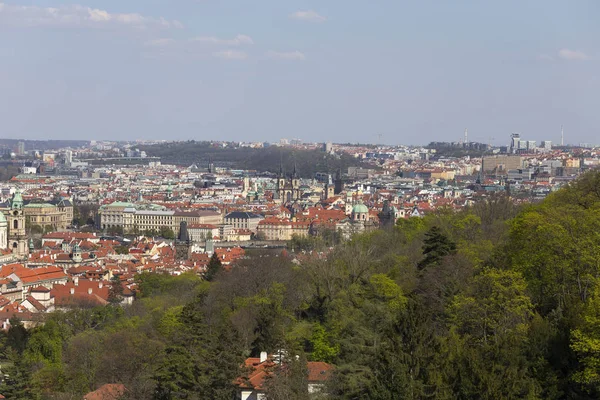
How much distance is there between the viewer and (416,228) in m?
47.5

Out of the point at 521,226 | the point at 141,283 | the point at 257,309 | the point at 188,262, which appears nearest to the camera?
the point at 521,226

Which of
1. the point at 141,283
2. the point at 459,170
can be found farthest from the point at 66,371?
the point at 459,170

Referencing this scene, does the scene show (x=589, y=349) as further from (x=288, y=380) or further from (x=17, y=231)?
(x=17, y=231)

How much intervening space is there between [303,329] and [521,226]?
221 inches

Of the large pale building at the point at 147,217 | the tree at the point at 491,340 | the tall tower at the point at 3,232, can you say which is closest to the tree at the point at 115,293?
the tall tower at the point at 3,232

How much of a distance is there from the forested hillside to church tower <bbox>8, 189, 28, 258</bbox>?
28274 millimetres

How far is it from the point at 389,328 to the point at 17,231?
167ft

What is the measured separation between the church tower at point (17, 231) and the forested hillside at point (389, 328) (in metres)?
28.3

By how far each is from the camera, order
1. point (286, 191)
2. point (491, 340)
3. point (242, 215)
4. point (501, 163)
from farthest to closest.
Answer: point (501, 163)
point (286, 191)
point (242, 215)
point (491, 340)

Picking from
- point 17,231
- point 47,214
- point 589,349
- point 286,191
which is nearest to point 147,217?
point 47,214

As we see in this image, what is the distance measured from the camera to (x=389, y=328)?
19.6 m

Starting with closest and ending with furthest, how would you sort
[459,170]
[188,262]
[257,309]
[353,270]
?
[257,309] → [353,270] → [188,262] → [459,170]

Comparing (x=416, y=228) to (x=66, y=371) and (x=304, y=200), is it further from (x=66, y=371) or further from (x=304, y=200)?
(x=304, y=200)

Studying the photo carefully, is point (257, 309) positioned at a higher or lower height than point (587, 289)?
lower
